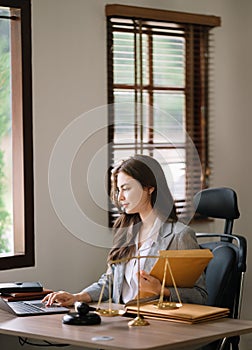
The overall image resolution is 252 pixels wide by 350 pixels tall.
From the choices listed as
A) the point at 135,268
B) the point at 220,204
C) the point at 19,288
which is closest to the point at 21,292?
the point at 19,288

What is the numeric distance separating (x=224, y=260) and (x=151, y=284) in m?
0.57

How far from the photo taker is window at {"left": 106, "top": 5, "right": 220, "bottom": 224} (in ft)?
14.3

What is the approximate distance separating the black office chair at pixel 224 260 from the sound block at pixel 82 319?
2.43ft

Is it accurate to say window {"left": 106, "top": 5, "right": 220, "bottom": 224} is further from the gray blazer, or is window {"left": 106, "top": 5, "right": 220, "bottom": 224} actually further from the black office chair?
the gray blazer

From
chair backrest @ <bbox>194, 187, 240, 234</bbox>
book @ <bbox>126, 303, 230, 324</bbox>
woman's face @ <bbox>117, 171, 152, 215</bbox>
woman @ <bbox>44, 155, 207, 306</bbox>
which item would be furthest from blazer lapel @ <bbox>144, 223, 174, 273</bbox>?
chair backrest @ <bbox>194, 187, 240, 234</bbox>

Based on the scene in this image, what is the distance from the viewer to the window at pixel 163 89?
436 cm

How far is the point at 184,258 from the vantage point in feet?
10.4

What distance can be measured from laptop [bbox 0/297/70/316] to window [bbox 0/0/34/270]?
516mm

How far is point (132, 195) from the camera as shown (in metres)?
3.46

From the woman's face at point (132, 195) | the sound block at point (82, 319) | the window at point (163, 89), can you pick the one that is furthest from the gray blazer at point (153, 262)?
the window at point (163, 89)

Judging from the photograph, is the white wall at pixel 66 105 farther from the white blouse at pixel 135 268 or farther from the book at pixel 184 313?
the book at pixel 184 313

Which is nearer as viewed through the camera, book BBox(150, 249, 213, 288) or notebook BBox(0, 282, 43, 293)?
book BBox(150, 249, 213, 288)

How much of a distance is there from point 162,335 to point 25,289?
915mm

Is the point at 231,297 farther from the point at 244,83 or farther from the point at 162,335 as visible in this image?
the point at 244,83
